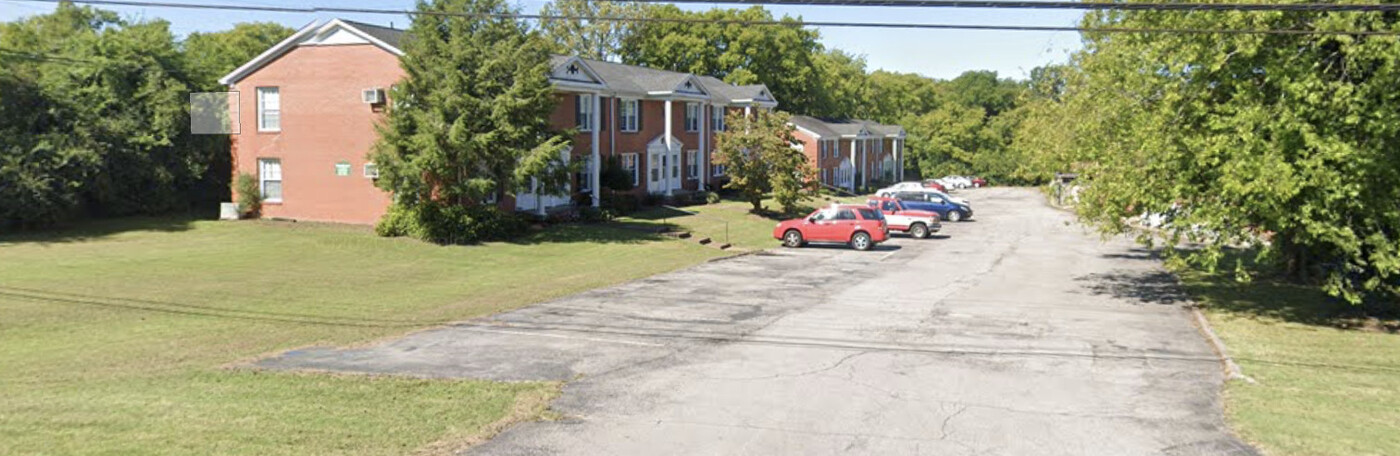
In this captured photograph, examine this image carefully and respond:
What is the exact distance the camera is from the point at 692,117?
172 ft

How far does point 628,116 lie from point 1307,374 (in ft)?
112

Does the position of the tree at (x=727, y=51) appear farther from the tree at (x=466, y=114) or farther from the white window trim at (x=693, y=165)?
the tree at (x=466, y=114)

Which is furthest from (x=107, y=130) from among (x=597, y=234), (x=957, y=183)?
(x=957, y=183)

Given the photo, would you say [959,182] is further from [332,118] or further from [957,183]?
[332,118]

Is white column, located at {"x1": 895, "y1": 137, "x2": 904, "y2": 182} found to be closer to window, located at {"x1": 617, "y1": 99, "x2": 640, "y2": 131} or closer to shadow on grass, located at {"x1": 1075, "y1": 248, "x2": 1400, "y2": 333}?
window, located at {"x1": 617, "y1": 99, "x2": 640, "y2": 131}

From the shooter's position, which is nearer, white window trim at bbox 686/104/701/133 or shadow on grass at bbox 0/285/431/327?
shadow on grass at bbox 0/285/431/327

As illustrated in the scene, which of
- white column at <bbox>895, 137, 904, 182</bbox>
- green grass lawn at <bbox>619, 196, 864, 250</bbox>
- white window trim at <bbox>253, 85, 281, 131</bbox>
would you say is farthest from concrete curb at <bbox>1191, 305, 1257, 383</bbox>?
white column at <bbox>895, 137, 904, 182</bbox>

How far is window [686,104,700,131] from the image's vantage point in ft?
171

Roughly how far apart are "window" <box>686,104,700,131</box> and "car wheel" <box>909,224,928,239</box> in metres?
16.0

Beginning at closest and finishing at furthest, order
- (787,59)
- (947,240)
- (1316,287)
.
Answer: (1316,287)
(947,240)
(787,59)

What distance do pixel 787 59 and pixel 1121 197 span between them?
199ft

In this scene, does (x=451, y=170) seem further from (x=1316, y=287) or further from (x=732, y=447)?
(x=1316, y=287)

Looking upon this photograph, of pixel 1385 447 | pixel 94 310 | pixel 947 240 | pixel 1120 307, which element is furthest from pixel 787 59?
pixel 1385 447

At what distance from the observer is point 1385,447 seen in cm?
1040
